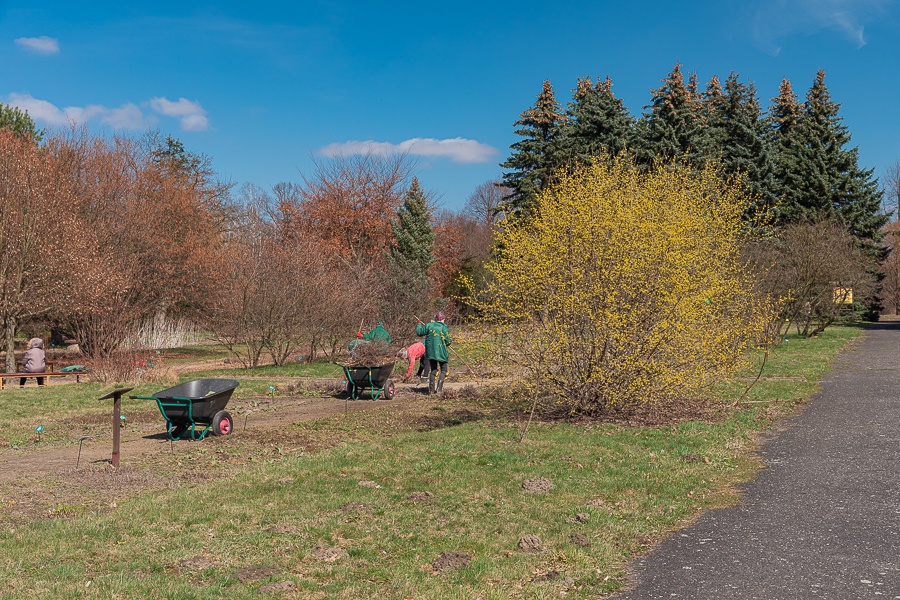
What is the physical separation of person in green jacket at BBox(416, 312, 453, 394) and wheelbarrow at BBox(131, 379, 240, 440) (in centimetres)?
449

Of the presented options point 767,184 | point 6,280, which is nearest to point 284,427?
point 6,280

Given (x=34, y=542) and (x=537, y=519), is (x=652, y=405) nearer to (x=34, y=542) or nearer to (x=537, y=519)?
(x=537, y=519)

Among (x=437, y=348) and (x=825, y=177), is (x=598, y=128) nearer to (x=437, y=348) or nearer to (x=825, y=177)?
(x=825, y=177)

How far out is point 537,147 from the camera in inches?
1655

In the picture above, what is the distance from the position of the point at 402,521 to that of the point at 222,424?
5.30 meters

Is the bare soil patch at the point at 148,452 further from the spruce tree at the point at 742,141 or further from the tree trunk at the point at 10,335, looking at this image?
the spruce tree at the point at 742,141

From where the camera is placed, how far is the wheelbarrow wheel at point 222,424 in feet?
34.6

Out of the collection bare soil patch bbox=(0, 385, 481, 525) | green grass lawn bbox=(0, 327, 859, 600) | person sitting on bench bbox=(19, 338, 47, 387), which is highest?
person sitting on bench bbox=(19, 338, 47, 387)

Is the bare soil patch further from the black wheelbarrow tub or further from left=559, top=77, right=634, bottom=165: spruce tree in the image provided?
left=559, top=77, right=634, bottom=165: spruce tree

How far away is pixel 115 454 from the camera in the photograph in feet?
28.1

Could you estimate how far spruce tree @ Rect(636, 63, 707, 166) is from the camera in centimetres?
4056

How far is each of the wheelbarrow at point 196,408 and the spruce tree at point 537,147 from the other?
106 feet

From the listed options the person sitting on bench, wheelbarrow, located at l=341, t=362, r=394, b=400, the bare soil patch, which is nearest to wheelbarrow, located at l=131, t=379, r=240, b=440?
the bare soil patch

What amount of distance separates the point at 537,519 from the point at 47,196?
22.3m
